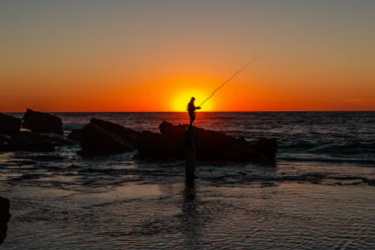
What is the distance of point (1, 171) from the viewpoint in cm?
1622

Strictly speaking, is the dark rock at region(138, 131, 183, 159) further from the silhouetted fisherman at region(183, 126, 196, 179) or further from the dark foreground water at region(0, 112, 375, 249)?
the silhouetted fisherman at region(183, 126, 196, 179)

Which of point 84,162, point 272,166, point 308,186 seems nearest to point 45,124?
point 84,162

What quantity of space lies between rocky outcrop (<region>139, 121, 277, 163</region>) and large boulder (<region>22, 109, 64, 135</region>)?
54.5 feet

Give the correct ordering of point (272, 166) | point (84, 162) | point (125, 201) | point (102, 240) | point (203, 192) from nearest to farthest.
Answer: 1. point (102, 240)
2. point (125, 201)
3. point (203, 192)
4. point (272, 166)
5. point (84, 162)

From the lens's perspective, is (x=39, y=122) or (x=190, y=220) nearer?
(x=190, y=220)

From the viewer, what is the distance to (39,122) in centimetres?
3694

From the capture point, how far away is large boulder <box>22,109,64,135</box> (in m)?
36.7

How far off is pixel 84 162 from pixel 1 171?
445 cm

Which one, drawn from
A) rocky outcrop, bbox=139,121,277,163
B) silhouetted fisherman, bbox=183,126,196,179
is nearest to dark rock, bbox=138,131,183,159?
rocky outcrop, bbox=139,121,277,163

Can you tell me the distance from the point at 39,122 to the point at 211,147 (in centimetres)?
2057

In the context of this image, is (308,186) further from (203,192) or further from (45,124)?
(45,124)

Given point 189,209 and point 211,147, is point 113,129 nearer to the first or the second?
point 211,147

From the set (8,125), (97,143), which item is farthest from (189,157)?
(8,125)

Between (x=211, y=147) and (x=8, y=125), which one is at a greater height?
(x=8, y=125)
